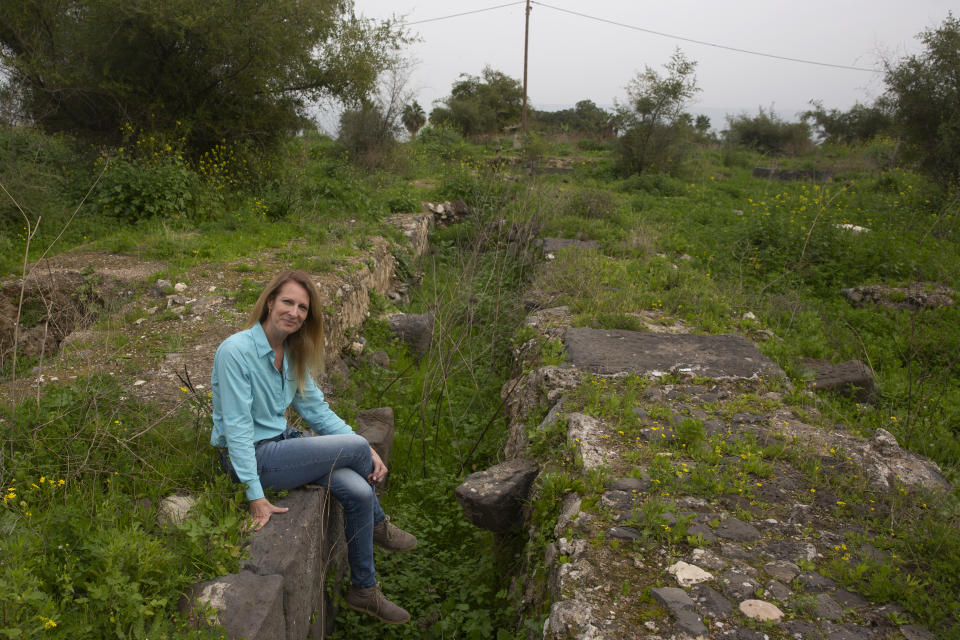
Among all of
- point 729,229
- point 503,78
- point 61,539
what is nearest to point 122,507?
point 61,539

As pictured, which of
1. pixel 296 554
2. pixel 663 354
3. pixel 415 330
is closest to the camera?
pixel 296 554

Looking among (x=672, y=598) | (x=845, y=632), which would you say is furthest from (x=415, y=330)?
(x=845, y=632)

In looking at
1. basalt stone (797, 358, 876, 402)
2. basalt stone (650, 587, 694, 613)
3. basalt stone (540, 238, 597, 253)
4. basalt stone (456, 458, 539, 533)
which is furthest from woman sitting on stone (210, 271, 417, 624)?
basalt stone (540, 238, 597, 253)

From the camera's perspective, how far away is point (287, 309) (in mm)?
2914

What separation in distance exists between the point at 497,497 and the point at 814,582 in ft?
5.28

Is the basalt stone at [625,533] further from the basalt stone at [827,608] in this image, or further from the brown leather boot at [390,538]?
the brown leather boot at [390,538]

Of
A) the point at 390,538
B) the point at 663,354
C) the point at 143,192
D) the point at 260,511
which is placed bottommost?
the point at 390,538

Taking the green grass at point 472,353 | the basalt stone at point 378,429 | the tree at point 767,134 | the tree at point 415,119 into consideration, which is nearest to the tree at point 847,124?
the tree at point 767,134

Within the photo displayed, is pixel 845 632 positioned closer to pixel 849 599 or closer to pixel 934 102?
pixel 849 599

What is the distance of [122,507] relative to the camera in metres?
2.62

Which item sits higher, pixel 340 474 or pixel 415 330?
pixel 340 474

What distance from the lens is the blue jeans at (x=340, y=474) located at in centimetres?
284

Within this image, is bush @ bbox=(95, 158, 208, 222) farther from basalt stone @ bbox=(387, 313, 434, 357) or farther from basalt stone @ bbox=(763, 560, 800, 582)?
basalt stone @ bbox=(763, 560, 800, 582)

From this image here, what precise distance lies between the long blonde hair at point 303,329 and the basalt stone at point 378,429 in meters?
1.39
